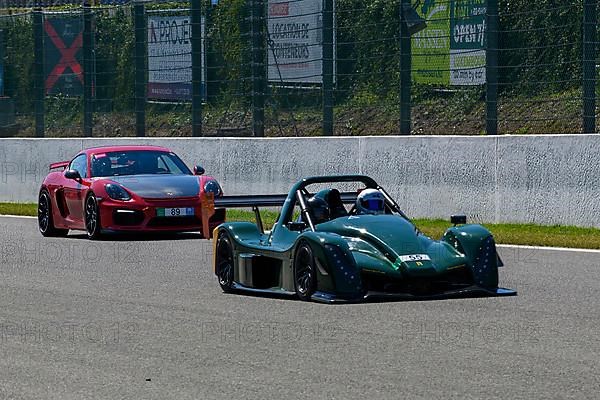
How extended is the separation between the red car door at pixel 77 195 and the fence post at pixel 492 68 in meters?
4.94

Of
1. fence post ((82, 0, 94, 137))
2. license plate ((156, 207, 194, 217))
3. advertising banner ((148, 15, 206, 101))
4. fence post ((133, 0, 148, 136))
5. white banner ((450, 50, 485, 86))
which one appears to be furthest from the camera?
fence post ((82, 0, 94, 137))

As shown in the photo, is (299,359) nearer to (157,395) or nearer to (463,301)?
(157,395)

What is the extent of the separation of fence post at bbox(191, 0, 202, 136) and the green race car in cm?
1102

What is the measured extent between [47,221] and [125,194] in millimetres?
1638

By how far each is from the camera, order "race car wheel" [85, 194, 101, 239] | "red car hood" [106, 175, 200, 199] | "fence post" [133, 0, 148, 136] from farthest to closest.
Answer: "fence post" [133, 0, 148, 136], "race car wheel" [85, 194, 101, 239], "red car hood" [106, 175, 200, 199]

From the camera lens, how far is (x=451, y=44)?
1838cm

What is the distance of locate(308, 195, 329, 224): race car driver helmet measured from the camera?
11.1 m

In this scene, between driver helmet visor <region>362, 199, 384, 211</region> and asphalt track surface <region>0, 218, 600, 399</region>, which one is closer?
asphalt track surface <region>0, 218, 600, 399</region>

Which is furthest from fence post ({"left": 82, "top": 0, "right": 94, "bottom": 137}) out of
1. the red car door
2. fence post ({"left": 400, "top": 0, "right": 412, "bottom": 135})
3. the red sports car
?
fence post ({"left": 400, "top": 0, "right": 412, "bottom": 135})

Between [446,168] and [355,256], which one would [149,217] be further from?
[355,256]

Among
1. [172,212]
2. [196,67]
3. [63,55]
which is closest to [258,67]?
[196,67]

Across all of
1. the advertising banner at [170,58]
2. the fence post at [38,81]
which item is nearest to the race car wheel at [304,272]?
the advertising banner at [170,58]

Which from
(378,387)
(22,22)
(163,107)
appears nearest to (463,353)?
(378,387)

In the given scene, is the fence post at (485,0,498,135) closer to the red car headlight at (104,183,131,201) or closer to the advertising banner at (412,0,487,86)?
the advertising banner at (412,0,487,86)
